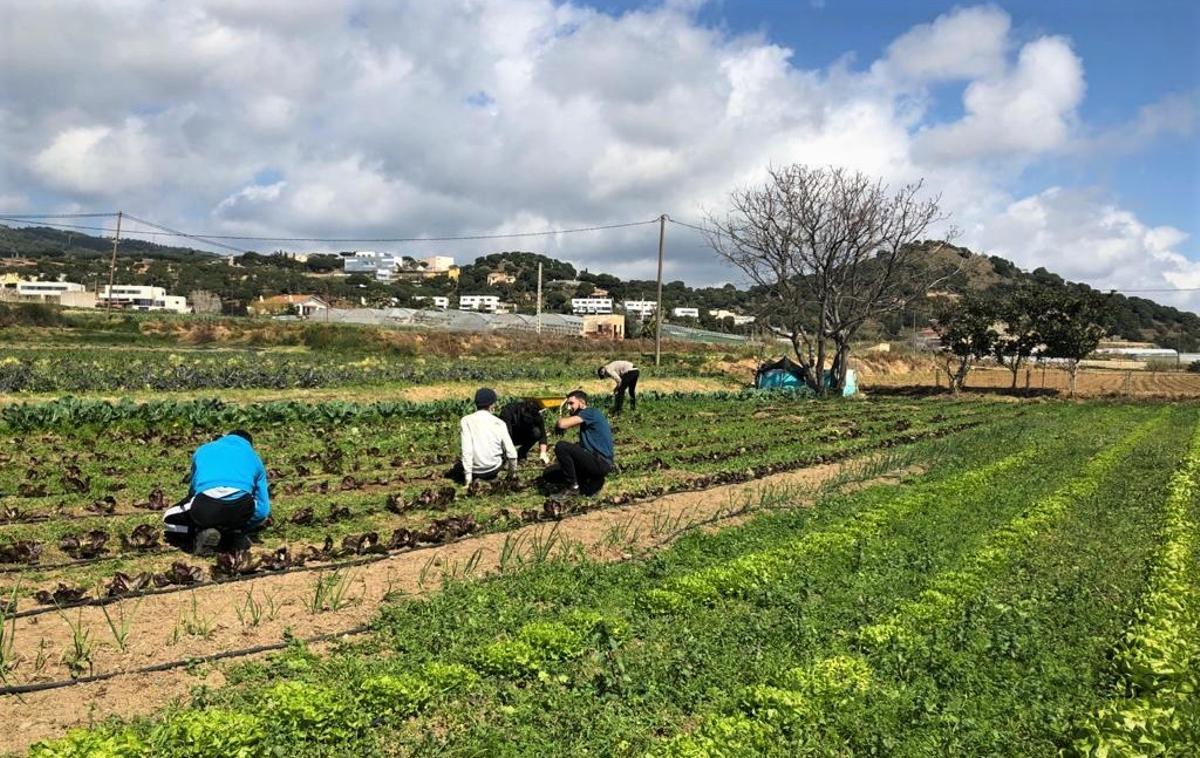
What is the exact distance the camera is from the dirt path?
4773 millimetres

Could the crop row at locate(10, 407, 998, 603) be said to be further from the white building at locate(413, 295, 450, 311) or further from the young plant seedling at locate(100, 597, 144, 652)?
the white building at locate(413, 295, 450, 311)

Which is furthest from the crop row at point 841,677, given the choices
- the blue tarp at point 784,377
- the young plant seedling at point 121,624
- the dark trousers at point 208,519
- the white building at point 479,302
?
the white building at point 479,302

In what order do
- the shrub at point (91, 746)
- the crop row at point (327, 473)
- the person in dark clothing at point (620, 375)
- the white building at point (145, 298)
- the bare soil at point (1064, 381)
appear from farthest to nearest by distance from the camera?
the white building at point (145, 298) < the bare soil at point (1064, 381) < the person in dark clothing at point (620, 375) < the crop row at point (327, 473) < the shrub at point (91, 746)

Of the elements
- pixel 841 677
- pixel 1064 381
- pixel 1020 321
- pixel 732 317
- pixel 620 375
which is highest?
pixel 732 317

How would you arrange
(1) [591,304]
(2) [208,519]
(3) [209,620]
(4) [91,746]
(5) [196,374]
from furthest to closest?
(1) [591,304]
(5) [196,374]
(2) [208,519]
(3) [209,620]
(4) [91,746]

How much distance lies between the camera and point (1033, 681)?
211 inches

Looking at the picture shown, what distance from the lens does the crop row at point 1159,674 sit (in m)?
4.12

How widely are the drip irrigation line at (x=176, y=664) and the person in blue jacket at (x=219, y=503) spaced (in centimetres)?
258

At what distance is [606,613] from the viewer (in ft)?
21.1

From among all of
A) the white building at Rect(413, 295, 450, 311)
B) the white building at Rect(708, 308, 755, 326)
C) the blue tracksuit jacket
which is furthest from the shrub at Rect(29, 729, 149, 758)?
the white building at Rect(708, 308, 755, 326)

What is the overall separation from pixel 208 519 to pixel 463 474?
481 centimetres

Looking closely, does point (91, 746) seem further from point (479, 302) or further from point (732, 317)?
point (479, 302)

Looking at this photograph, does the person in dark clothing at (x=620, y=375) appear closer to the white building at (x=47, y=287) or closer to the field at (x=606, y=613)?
the field at (x=606, y=613)

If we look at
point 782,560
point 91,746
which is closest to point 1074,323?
point 782,560
